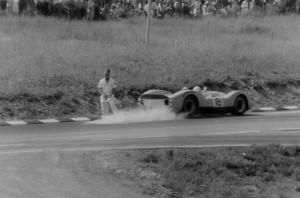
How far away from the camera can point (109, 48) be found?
32.1 meters

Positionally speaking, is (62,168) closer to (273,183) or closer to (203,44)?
(273,183)

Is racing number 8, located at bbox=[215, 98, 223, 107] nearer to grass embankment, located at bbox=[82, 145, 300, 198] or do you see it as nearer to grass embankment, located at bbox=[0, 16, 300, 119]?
grass embankment, located at bbox=[0, 16, 300, 119]

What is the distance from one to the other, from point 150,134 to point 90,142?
7.62ft

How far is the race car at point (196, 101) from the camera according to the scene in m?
23.7

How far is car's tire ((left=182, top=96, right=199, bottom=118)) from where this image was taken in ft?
79.0

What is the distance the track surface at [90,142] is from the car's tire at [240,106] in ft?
1.49

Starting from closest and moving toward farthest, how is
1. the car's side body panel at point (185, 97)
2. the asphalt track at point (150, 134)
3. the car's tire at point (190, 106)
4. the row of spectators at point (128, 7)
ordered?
the asphalt track at point (150, 134) → the car's side body panel at point (185, 97) → the car's tire at point (190, 106) → the row of spectators at point (128, 7)

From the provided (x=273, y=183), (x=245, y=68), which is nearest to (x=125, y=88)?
(x=245, y=68)

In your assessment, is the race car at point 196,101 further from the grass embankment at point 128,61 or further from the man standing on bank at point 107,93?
the grass embankment at point 128,61

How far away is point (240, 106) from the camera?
2555 cm

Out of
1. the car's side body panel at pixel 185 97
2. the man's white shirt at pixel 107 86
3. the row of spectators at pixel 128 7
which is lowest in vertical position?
the car's side body panel at pixel 185 97

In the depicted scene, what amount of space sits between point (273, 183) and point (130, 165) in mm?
3277

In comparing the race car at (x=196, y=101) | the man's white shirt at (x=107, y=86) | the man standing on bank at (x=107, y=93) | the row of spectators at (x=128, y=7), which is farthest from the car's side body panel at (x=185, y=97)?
the row of spectators at (x=128, y=7)

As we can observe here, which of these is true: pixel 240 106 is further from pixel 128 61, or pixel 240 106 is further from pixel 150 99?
pixel 128 61
